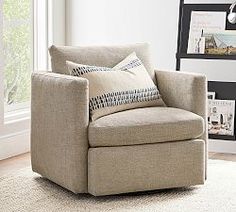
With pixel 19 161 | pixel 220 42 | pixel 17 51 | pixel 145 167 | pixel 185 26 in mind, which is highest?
pixel 185 26

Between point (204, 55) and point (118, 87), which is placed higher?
point (204, 55)

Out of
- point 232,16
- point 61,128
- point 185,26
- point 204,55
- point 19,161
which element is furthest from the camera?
point 185,26

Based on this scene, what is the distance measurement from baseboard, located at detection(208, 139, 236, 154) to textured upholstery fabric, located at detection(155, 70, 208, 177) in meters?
1.03

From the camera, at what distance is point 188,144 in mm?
3457

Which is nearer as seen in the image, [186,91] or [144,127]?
[144,127]

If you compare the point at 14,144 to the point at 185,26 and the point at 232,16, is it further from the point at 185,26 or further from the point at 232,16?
the point at 232,16

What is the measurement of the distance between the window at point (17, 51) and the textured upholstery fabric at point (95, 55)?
32.8 inches

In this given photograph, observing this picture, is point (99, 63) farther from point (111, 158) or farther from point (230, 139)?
point (230, 139)

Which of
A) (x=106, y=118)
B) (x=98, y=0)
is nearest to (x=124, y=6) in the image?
(x=98, y=0)

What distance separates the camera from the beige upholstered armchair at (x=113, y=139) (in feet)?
10.8

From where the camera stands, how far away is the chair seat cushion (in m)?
3.28

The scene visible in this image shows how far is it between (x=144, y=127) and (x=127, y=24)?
5.81 ft

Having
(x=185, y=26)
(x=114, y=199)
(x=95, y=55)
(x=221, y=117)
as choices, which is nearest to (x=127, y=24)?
(x=185, y=26)

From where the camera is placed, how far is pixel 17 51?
4.69 m
